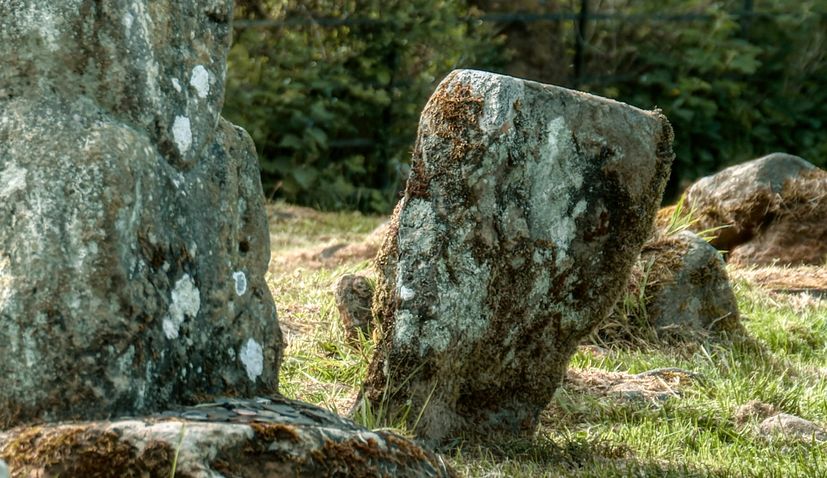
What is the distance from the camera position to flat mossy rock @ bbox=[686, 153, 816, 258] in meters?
8.04

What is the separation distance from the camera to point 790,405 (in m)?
4.98

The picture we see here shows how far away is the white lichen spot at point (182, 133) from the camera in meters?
3.00

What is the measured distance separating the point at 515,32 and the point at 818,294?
6.32 meters

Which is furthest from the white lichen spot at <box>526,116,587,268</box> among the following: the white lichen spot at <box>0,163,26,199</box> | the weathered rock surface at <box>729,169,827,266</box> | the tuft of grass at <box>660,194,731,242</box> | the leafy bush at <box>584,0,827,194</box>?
the leafy bush at <box>584,0,827,194</box>

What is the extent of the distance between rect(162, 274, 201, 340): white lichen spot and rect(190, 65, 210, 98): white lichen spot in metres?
0.47

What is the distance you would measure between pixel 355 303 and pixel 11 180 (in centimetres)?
272

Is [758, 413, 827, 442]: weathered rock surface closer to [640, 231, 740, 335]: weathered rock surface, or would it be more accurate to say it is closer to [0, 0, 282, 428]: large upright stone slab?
[640, 231, 740, 335]: weathered rock surface

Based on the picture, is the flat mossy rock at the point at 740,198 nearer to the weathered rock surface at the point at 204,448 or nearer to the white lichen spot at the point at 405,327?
Result: the white lichen spot at the point at 405,327

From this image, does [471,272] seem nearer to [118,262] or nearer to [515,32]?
[118,262]

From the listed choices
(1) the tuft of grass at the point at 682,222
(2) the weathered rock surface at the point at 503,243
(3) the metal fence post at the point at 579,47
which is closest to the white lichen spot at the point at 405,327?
(2) the weathered rock surface at the point at 503,243

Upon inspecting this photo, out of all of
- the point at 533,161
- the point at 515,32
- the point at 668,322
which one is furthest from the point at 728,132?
the point at 533,161

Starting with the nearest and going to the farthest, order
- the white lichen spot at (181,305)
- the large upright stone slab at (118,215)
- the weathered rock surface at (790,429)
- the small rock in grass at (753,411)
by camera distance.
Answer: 1. the large upright stone slab at (118,215)
2. the white lichen spot at (181,305)
3. the weathered rock surface at (790,429)
4. the small rock in grass at (753,411)

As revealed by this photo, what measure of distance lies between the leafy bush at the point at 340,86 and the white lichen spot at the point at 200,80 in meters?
7.84

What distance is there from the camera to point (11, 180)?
2.73 meters
